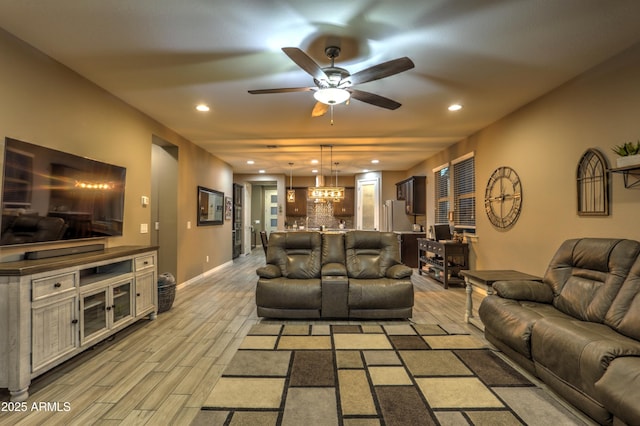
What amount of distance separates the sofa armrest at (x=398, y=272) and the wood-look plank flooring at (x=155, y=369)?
0.56m

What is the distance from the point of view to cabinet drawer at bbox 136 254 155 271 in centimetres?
331

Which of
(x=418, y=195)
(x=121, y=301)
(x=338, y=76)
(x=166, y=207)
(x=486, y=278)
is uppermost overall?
(x=338, y=76)

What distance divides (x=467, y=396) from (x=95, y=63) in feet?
13.6

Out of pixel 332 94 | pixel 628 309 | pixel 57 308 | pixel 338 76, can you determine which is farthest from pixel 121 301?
pixel 628 309

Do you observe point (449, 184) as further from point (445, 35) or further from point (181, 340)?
point (181, 340)

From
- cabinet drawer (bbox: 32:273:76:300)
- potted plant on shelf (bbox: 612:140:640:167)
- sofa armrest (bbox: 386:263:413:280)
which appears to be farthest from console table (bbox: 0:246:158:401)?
potted plant on shelf (bbox: 612:140:640:167)

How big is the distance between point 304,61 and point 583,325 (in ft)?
9.43

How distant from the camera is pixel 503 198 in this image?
4.30 metres

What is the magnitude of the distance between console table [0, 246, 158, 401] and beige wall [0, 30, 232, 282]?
47cm

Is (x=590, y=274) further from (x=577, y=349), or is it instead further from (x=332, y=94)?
(x=332, y=94)

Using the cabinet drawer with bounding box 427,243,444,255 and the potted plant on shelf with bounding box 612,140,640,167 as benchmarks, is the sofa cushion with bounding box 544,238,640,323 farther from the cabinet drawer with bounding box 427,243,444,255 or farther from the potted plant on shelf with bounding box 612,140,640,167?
the cabinet drawer with bounding box 427,243,444,255

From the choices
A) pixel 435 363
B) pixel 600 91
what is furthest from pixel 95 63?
pixel 600 91

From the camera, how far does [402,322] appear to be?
3631 mm

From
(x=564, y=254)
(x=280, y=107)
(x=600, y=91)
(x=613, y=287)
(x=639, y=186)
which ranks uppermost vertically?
(x=280, y=107)
